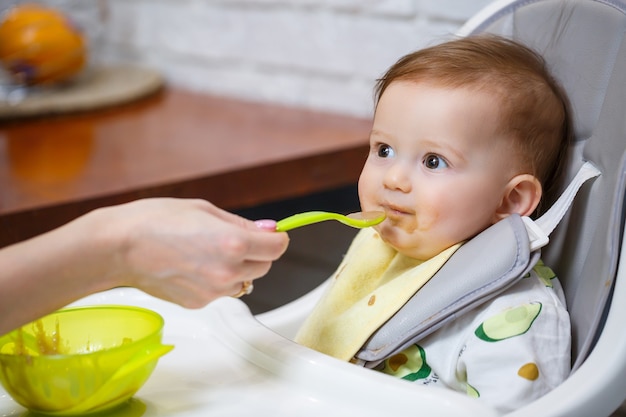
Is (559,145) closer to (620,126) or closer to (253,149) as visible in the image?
(620,126)

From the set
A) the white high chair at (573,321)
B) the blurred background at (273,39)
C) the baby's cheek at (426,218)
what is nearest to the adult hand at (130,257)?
the white high chair at (573,321)

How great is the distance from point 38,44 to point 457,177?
48.1 inches

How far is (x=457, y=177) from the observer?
0.82 m

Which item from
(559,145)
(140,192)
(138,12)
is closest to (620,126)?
(559,145)

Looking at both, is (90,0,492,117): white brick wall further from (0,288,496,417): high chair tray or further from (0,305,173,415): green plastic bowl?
(0,305,173,415): green plastic bowl

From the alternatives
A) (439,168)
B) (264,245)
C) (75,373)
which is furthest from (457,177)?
(75,373)

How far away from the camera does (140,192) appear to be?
129 centimetres

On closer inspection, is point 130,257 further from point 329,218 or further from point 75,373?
point 329,218

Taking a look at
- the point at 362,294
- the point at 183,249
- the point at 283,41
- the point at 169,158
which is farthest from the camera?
the point at 283,41

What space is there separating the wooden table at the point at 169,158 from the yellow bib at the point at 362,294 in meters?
0.43

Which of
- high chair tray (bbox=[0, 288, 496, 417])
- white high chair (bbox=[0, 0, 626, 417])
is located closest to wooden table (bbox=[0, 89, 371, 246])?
white high chair (bbox=[0, 0, 626, 417])

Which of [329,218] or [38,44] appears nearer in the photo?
[329,218]

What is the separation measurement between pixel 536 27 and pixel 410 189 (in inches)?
9.9

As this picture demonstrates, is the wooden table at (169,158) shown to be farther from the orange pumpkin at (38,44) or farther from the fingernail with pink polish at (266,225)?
the fingernail with pink polish at (266,225)
